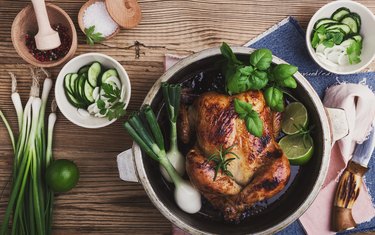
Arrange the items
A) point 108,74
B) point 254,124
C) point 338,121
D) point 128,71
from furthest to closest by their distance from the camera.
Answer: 1. point 128,71
2. point 108,74
3. point 338,121
4. point 254,124

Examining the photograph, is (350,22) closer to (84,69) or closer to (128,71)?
(128,71)

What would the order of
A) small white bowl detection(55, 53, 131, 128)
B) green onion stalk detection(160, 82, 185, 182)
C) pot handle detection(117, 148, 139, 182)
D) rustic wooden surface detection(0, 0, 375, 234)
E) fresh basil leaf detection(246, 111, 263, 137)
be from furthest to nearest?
rustic wooden surface detection(0, 0, 375, 234) → small white bowl detection(55, 53, 131, 128) → pot handle detection(117, 148, 139, 182) → green onion stalk detection(160, 82, 185, 182) → fresh basil leaf detection(246, 111, 263, 137)

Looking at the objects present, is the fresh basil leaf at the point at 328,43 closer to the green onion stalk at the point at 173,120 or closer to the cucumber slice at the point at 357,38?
the cucumber slice at the point at 357,38

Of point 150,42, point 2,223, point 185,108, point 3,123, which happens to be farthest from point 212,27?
point 2,223

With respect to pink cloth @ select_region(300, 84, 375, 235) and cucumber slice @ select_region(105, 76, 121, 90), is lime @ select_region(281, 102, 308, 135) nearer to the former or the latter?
pink cloth @ select_region(300, 84, 375, 235)

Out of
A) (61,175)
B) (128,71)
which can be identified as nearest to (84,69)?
(128,71)

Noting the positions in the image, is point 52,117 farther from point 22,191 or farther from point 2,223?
point 2,223

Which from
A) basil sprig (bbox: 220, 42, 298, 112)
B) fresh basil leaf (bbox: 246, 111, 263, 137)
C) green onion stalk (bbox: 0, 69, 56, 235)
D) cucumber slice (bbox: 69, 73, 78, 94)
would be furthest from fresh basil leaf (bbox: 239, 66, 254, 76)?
green onion stalk (bbox: 0, 69, 56, 235)
